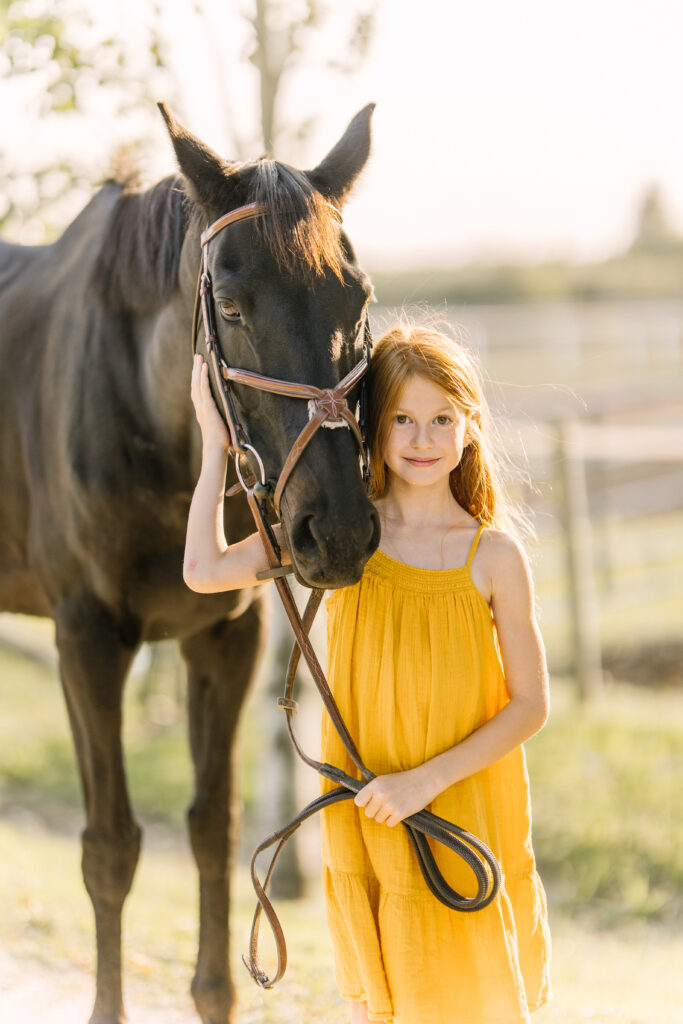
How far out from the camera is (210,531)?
1920 mm

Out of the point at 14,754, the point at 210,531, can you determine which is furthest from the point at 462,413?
the point at 14,754

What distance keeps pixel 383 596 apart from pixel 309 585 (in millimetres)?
203

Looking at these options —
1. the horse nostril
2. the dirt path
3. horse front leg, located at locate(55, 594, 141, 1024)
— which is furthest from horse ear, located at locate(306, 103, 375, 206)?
the dirt path

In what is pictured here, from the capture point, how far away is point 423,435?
1.87 meters

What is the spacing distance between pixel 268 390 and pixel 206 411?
0.20 m

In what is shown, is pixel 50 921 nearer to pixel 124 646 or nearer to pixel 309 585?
pixel 124 646

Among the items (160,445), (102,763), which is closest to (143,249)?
(160,445)

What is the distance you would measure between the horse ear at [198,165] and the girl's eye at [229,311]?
9.5 inches

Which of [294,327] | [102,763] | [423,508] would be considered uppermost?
[294,327]

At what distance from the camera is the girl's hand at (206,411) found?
195 centimetres

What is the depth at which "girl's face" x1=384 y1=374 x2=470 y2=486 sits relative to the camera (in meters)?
1.88

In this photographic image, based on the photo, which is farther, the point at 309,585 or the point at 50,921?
the point at 50,921

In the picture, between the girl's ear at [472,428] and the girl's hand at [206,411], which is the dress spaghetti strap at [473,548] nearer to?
the girl's ear at [472,428]

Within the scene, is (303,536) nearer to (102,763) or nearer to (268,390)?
(268,390)
